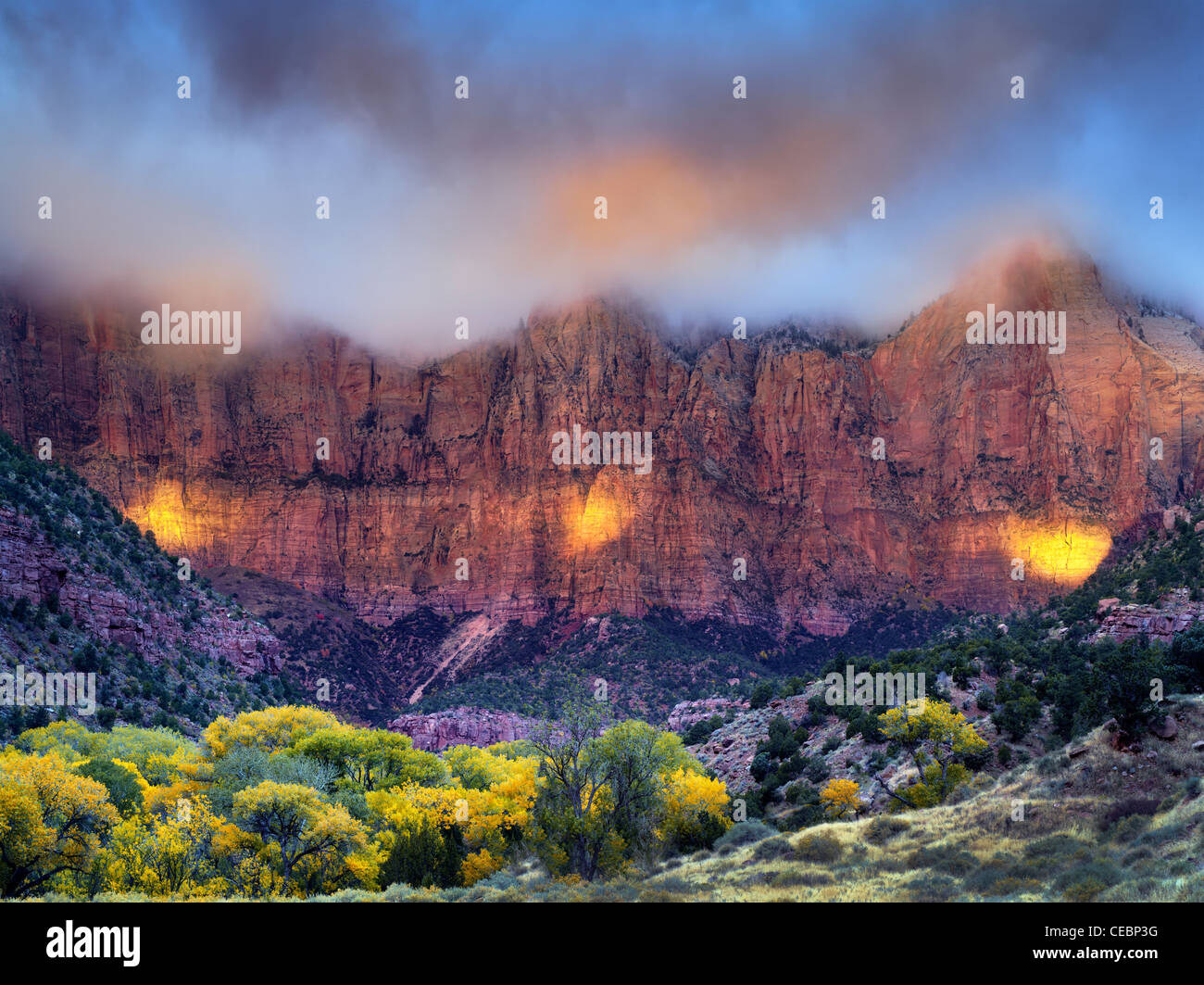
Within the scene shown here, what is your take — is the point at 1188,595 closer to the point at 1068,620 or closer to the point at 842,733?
the point at 1068,620

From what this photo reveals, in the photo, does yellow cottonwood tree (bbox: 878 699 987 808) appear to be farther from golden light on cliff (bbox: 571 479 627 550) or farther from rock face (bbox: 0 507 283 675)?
golden light on cliff (bbox: 571 479 627 550)

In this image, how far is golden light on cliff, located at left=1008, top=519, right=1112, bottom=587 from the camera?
124m

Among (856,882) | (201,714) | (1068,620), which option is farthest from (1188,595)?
(201,714)

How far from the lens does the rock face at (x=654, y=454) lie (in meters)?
135

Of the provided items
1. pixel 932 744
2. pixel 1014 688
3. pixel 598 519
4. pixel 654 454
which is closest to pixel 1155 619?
pixel 1014 688

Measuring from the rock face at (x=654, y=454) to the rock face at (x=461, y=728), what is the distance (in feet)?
113

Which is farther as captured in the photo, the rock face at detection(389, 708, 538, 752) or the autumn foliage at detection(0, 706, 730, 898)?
the rock face at detection(389, 708, 538, 752)

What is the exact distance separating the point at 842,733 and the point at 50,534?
51.3 metres

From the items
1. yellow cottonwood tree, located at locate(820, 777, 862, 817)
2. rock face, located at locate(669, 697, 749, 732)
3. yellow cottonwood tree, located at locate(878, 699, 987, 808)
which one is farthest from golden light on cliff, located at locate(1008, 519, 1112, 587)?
yellow cottonwood tree, located at locate(820, 777, 862, 817)

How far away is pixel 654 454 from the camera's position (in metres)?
145

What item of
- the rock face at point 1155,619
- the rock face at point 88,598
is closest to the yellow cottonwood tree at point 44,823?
the rock face at point 88,598

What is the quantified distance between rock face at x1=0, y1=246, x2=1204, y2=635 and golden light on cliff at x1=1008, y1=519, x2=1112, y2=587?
0.95 feet

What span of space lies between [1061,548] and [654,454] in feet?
166

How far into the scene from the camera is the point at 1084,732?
1740 inches
